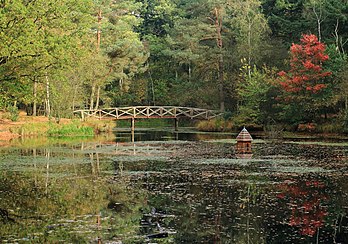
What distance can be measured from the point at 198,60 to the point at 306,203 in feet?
139

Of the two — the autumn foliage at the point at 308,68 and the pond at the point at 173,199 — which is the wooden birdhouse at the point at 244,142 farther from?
the autumn foliage at the point at 308,68

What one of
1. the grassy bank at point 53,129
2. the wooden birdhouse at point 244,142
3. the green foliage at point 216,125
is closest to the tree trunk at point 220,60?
the green foliage at point 216,125

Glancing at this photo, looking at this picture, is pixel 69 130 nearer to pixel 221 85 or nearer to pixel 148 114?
pixel 148 114

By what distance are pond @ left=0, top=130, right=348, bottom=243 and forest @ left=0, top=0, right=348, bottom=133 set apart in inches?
243

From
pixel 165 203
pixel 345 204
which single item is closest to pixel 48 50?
pixel 165 203

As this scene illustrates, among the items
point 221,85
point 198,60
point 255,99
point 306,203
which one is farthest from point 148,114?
point 306,203

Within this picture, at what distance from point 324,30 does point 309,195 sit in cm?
3653

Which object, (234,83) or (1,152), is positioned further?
(234,83)

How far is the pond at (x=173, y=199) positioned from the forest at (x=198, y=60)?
6.16 metres

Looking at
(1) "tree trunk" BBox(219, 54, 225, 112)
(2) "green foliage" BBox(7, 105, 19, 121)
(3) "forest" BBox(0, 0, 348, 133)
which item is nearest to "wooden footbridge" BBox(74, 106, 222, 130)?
(1) "tree trunk" BBox(219, 54, 225, 112)

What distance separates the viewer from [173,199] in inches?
526

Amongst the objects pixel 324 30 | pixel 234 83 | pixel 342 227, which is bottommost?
pixel 342 227

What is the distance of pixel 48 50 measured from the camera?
27.4m

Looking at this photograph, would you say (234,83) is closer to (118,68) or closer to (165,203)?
(118,68)
